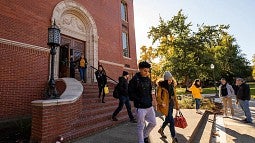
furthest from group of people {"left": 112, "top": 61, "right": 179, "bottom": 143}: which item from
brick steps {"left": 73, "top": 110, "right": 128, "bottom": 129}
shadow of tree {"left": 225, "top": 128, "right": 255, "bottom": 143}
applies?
shadow of tree {"left": 225, "top": 128, "right": 255, "bottom": 143}

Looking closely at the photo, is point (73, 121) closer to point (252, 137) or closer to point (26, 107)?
point (26, 107)

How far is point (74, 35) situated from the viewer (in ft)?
41.6

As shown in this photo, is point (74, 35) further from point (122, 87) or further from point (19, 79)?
point (122, 87)

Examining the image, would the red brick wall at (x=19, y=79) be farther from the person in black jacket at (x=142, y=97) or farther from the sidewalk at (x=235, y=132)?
the sidewalk at (x=235, y=132)

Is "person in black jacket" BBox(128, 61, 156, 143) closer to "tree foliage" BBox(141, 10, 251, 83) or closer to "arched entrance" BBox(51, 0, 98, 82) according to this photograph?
"arched entrance" BBox(51, 0, 98, 82)

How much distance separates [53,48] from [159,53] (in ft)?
93.9

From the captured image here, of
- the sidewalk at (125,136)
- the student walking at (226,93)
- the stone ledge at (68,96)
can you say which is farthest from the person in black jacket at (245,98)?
the stone ledge at (68,96)

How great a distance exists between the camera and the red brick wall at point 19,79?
7.91 meters

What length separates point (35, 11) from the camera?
31.7ft

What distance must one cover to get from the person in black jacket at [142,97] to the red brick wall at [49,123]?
2108 millimetres

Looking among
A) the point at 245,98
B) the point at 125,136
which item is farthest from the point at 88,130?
the point at 245,98

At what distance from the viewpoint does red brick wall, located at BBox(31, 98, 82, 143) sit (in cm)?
511

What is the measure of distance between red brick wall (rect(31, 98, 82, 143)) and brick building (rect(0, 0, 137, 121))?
127 inches

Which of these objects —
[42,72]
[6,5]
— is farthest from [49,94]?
[6,5]
